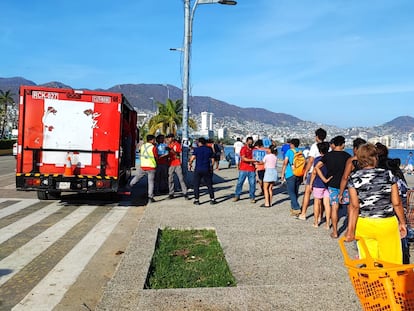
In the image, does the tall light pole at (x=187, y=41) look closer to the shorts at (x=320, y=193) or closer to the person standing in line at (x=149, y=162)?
the person standing in line at (x=149, y=162)

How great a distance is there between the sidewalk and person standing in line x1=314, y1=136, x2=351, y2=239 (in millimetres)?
439

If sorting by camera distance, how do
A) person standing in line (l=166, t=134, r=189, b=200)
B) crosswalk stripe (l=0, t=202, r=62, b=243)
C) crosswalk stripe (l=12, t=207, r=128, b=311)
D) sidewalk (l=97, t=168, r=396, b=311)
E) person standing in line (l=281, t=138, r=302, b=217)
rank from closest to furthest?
1. sidewalk (l=97, t=168, r=396, b=311)
2. crosswalk stripe (l=12, t=207, r=128, b=311)
3. crosswalk stripe (l=0, t=202, r=62, b=243)
4. person standing in line (l=281, t=138, r=302, b=217)
5. person standing in line (l=166, t=134, r=189, b=200)

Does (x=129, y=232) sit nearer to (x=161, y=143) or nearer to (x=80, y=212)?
(x=80, y=212)

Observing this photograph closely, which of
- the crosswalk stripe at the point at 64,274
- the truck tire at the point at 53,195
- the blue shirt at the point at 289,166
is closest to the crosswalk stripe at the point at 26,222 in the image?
the truck tire at the point at 53,195

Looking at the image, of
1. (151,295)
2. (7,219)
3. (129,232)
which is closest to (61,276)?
(151,295)

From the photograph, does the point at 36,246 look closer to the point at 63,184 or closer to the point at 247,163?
the point at 63,184

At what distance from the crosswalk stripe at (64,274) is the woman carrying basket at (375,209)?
3285 mm

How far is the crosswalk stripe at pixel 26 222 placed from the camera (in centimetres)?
738

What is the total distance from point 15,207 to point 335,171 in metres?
7.65

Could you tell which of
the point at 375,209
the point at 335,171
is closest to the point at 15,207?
the point at 335,171

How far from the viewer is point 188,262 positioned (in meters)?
5.73

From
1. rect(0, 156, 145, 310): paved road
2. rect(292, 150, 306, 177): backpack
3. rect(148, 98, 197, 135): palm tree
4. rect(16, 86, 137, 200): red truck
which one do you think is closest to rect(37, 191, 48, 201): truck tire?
rect(0, 156, 145, 310): paved road

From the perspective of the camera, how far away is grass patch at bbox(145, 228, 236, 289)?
4.85m

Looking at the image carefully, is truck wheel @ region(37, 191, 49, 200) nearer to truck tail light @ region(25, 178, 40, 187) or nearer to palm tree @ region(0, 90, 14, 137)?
truck tail light @ region(25, 178, 40, 187)
